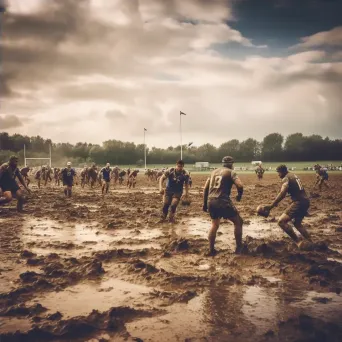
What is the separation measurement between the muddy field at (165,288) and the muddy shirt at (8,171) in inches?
96.7

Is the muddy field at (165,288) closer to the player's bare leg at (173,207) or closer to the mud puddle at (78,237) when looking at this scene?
the mud puddle at (78,237)

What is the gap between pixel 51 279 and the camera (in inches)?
221

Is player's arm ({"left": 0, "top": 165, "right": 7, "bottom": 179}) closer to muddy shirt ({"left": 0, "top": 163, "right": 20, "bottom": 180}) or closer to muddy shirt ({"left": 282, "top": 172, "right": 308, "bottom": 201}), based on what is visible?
muddy shirt ({"left": 0, "top": 163, "right": 20, "bottom": 180})

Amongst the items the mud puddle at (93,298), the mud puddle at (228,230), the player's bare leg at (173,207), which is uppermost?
the player's bare leg at (173,207)

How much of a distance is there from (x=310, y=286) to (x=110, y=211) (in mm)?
9876

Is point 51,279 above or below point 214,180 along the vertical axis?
below

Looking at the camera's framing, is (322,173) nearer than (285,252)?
No

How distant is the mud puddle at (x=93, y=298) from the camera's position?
4.50 meters

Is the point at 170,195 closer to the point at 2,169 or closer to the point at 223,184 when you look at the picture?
the point at 223,184

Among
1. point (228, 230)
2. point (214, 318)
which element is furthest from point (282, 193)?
point (214, 318)

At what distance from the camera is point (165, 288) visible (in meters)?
5.25

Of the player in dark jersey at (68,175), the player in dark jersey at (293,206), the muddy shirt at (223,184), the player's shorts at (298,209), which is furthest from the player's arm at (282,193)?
the player in dark jersey at (68,175)

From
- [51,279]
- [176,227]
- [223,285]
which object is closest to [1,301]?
[51,279]

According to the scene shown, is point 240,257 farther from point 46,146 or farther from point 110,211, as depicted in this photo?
point 46,146
